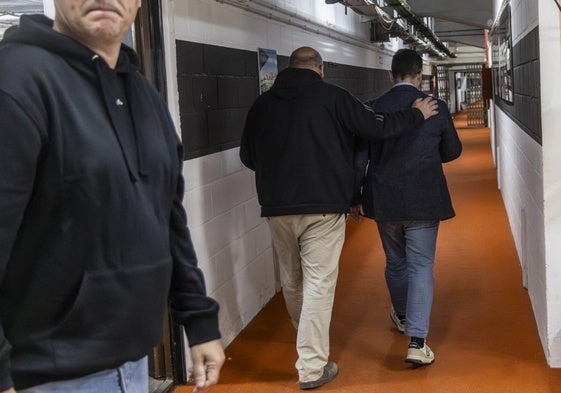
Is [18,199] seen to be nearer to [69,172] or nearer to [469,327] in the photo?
[69,172]

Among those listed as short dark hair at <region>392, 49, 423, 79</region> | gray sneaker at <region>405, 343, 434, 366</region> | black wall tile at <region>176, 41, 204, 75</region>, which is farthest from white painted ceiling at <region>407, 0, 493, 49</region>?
gray sneaker at <region>405, 343, 434, 366</region>

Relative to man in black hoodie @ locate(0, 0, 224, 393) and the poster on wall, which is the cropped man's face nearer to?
man in black hoodie @ locate(0, 0, 224, 393)

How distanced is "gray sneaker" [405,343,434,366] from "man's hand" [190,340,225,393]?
7.75 feet

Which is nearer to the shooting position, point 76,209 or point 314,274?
point 76,209

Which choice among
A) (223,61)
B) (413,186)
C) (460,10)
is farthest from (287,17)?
(460,10)

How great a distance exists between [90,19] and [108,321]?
52 cm

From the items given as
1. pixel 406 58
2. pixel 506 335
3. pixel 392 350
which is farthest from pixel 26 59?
pixel 506 335

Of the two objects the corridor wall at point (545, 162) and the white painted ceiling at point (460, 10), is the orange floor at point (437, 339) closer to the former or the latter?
the corridor wall at point (545, 162)

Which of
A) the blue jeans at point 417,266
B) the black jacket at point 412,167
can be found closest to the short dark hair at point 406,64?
the black jacket at point 412,167

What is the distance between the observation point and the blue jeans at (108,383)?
1.26m

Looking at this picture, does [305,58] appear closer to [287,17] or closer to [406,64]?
[406,64]

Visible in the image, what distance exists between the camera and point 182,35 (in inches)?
144

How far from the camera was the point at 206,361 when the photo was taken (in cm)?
155

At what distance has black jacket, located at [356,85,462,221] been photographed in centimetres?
371
